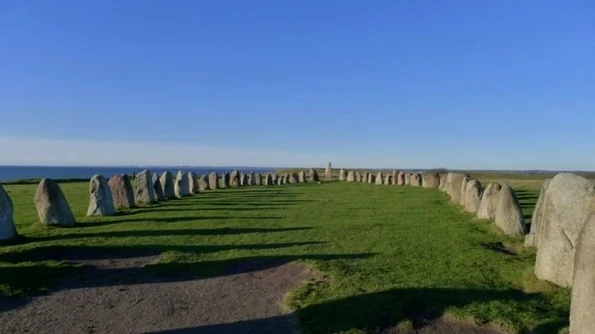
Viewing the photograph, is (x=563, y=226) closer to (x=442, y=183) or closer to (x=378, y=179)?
(x=442, y=183)

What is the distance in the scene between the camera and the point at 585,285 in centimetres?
562

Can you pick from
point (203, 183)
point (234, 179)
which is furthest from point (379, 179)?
point (203, 183)

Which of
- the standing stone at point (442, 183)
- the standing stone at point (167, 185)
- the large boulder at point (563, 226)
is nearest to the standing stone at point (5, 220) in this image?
the large boulder at point (563, 226)

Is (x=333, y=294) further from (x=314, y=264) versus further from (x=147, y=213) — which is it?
(x=147, y=213)

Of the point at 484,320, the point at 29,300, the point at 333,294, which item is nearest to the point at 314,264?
the point at 333,294

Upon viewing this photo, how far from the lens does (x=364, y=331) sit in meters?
6.78

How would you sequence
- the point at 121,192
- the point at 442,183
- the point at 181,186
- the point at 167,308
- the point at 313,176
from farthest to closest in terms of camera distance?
1. the point at 313,176
2. the point at 442,183
3. the point at 181,186
4. the point at 121,192
5. the point at 167,308

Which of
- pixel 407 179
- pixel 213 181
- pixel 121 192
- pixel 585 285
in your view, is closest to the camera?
pixel 585 285

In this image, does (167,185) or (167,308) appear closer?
(167,308)

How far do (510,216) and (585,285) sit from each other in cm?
820

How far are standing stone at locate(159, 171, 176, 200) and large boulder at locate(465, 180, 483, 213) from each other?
499 inches

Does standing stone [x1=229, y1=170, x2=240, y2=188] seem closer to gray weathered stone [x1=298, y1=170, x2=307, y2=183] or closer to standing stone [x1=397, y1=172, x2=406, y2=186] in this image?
gray weathered stone [x1=298, y1=170, x2=307, y2=183]

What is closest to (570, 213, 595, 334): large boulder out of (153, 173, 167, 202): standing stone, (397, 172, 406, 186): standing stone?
(153, 173, 167, 202): standing stone

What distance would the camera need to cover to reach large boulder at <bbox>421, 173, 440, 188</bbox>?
114 ft
